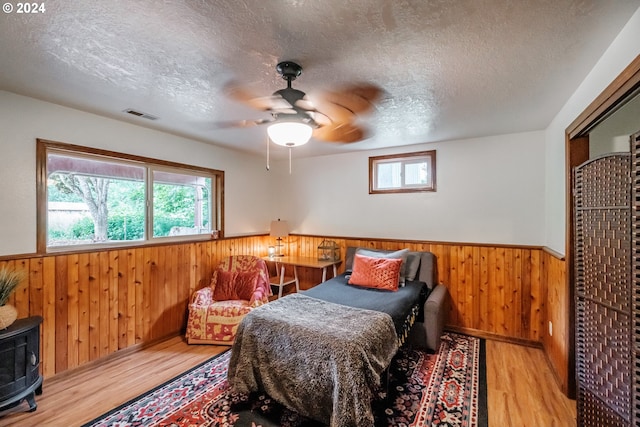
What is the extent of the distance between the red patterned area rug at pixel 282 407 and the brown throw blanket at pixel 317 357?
0.13 metres

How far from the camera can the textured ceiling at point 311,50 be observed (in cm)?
131

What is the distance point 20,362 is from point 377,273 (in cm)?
304

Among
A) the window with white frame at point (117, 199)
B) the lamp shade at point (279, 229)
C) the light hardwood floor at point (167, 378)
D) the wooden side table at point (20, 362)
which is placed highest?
the window with white frame at point (117, 199)

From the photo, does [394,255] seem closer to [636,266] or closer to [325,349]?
[325,349]

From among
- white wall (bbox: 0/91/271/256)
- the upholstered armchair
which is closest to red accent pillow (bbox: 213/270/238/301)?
the upholstered armchair

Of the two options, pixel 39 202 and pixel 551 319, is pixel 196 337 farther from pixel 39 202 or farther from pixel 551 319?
pixel 551 319

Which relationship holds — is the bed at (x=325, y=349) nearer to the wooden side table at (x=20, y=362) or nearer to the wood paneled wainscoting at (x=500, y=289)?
the wood paneled wainscoting at (x=500, y=289)

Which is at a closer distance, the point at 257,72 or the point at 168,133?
the point at 257,72

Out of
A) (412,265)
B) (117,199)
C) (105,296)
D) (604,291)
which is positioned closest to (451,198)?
(412,265)

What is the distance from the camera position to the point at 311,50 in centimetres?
162

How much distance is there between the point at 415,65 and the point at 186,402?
2.91 metres

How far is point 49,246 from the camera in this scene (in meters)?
2.52

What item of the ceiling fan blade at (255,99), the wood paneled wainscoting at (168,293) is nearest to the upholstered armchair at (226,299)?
the wood paneled wainscoting at (168,293)

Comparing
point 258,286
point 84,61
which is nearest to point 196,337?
point 258,286
